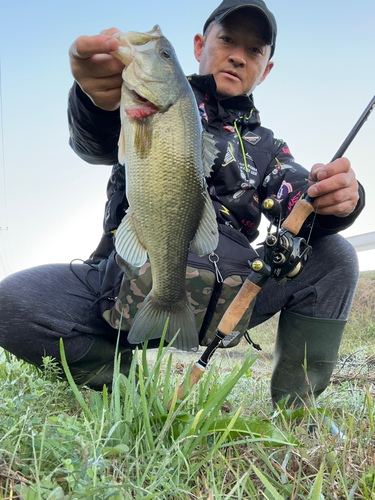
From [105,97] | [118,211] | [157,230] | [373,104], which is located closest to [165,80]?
[105,97]

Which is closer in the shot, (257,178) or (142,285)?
(142,285)

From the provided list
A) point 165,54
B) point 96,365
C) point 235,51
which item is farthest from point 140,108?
point 96,365

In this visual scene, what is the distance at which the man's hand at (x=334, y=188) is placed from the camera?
191 cm

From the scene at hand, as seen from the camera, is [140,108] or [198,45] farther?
[198,45]

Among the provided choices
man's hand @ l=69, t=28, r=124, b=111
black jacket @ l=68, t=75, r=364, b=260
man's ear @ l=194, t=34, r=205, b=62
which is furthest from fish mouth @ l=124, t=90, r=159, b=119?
man's ear @ l=194, t=34, r=205, b=62

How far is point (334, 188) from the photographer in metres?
1.92

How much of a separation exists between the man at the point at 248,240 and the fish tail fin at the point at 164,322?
0.62 metres

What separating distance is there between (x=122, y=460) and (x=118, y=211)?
140cm

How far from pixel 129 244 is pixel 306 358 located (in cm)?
151

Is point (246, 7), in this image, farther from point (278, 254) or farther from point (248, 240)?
point (278, 254)

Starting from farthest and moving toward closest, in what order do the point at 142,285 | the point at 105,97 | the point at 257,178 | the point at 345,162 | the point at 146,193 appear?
the point at 257,178 → the point at 142,285 → the point at 345,162 → the point at 105,97 → the point at 146,193

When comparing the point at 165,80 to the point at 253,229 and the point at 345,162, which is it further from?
the point at 253,229

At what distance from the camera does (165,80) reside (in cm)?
160

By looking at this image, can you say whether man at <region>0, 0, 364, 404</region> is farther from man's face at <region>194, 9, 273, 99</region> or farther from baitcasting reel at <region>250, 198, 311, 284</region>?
baitcasting reel at <region>250, 198, 311, 284</region>
